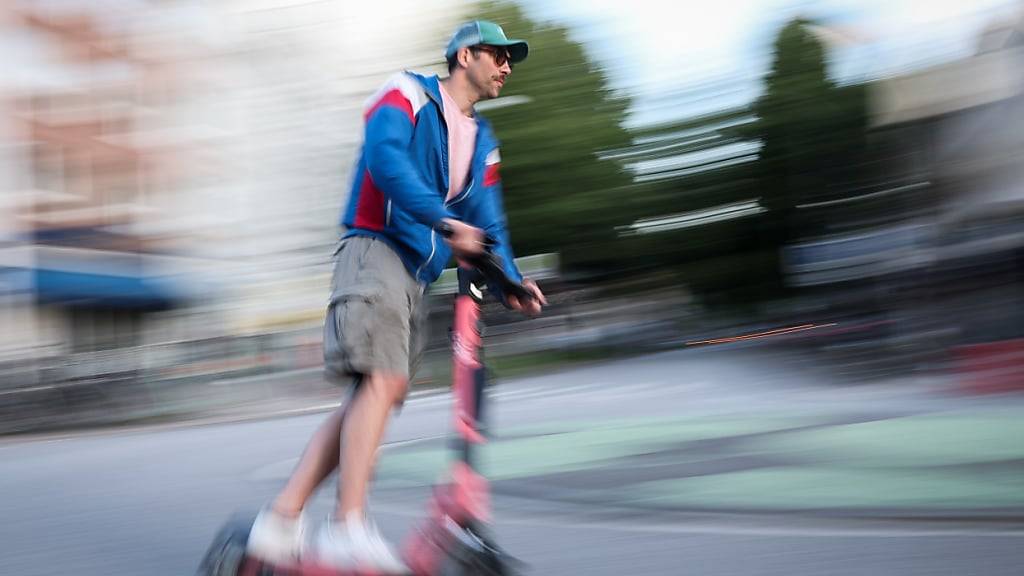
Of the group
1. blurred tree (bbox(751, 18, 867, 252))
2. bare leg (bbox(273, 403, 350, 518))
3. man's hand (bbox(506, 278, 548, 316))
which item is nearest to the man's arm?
man's hand (bbox(506, 278, 548, 316))

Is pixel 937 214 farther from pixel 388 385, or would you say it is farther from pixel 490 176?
pixel 388 385

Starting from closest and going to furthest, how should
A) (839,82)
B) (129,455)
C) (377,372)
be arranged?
(377,372) < (129,455) < (839,82)

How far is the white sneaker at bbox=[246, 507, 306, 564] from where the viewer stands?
3.17 metres

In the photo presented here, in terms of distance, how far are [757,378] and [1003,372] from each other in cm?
448

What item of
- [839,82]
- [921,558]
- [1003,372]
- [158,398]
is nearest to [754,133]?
[839,82]

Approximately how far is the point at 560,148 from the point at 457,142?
31079 millimetres

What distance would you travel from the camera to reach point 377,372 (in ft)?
10.4

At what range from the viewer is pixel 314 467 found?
10.8ft

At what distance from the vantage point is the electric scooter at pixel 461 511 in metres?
3.14

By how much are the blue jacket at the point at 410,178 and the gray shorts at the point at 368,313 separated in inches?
2.3

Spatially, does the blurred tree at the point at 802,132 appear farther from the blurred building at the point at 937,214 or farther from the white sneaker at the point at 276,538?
the white sneaker at the point at 276,538

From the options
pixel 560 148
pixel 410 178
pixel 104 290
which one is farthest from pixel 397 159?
pixel 560 148

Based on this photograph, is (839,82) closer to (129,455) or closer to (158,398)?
(158,398)

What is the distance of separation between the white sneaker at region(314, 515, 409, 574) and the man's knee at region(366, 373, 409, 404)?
317 mm
